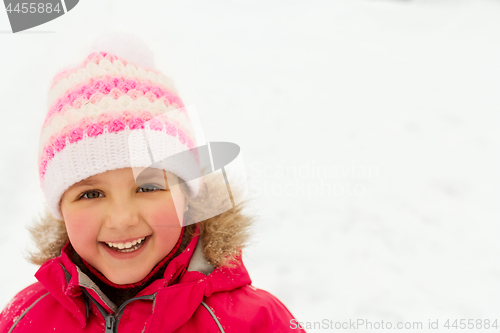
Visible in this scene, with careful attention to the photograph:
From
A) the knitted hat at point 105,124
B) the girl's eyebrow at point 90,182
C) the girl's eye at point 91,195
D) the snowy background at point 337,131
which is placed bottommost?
the snowy background at point 337,131

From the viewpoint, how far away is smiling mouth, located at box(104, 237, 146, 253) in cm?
116

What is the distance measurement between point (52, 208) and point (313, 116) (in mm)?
2936

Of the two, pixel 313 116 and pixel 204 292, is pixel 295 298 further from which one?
pixel 313 116

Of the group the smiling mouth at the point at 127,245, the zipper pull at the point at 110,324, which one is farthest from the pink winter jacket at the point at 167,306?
the smiling mouth at the point at 127,245

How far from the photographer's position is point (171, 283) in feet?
4.09

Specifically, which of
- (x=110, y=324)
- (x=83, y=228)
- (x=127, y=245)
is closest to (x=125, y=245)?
(x=127, y=245)

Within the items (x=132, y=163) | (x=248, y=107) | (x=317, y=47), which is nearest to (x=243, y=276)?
(x=132, y=163)

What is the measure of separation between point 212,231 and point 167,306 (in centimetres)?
25

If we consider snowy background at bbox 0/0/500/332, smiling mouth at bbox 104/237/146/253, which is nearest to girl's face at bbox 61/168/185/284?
smiling mouth at bbox 104/237/146/253

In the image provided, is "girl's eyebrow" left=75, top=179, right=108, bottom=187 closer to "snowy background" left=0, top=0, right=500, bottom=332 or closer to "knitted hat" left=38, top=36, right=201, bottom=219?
"knitted hat" left=38, top=36, right=201, bottom=219

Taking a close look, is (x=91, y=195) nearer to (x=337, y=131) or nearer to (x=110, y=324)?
(x=110, y=324)

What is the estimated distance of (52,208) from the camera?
126cm

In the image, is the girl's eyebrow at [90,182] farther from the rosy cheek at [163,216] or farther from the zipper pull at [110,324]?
the zipper pull at [110,324]

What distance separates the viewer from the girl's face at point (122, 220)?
1124 millimetres
